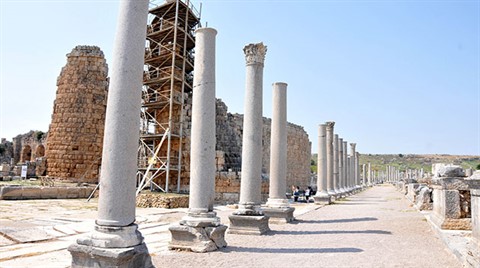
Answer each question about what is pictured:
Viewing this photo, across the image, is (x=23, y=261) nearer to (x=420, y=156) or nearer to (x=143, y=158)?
(x=143, y=158)

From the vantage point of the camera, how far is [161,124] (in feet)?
68.5

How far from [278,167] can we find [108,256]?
7294 mm

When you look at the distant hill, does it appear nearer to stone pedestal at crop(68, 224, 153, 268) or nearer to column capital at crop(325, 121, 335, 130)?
column capital at crop(325, 121, 335, 130)

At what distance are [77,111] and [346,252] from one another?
76.3 feet

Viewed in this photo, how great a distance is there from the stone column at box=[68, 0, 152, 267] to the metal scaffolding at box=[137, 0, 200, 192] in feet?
47.9

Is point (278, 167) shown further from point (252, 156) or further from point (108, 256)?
point (108, 256)

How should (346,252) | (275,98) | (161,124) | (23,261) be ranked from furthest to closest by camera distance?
(161,124), (275,98), (346,252), (23,261)

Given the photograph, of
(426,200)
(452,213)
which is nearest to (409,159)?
(426,200)

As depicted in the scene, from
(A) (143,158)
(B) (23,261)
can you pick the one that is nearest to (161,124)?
(A) (143,158)

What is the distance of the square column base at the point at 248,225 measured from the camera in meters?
8.84

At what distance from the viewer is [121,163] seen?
507 centimetres

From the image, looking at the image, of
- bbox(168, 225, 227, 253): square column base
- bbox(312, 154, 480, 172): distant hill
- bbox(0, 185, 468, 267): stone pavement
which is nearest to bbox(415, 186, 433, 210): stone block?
bbox(0, 185, 468, 267): stone pavement

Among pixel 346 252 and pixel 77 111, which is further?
pixel 77 111

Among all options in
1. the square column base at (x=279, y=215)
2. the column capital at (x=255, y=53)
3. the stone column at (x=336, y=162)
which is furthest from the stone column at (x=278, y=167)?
the stone column at (x=336, y=162)
